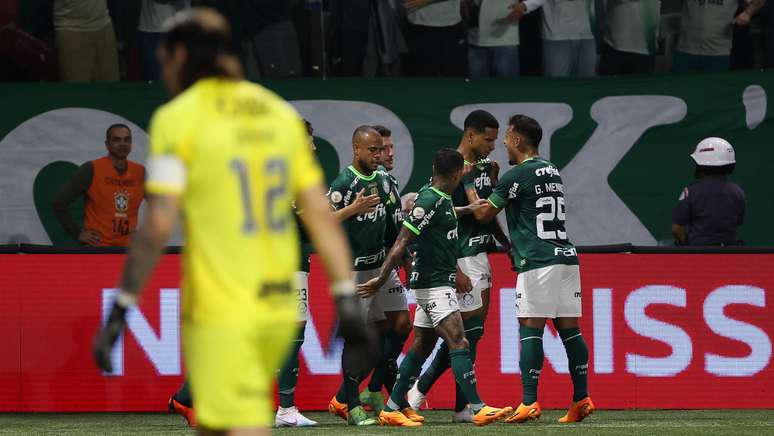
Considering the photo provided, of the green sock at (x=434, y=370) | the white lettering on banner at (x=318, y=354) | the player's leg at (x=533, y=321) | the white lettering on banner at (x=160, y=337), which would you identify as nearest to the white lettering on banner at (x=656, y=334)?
the player's leg at (x=533, y=321)

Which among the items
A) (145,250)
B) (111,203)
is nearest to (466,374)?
(111,203)

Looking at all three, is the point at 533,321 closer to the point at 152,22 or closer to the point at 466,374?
the point at 466,374

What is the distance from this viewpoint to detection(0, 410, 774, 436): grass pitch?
958 cm

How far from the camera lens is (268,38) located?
45.1 ft

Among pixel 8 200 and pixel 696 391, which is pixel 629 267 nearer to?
pixel 696 391

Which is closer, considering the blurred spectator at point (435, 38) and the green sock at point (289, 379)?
the green sock at point (289, 379)

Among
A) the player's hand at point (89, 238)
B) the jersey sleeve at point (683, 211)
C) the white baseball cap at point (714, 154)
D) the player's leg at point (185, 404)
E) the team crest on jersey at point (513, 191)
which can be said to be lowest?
the player's leg at point (185, 404)

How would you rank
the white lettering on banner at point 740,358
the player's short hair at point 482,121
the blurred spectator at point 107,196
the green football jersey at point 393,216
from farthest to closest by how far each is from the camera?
the blurred spectator at point 107,196
the white lettering on banner at point 740,358
the green football jersey at point 393,216
the player's short hair at point 482,121

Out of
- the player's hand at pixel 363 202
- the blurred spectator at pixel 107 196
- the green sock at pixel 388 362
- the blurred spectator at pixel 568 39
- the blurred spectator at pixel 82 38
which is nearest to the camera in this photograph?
the player's hand at pixel 363 202

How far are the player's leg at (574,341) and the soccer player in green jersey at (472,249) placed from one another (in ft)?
2.54

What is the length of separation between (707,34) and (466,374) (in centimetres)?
551

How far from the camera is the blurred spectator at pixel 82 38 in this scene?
44.3ft

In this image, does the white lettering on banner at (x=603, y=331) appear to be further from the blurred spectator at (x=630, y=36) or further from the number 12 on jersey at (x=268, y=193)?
the number 12 on jersey at (x=268, y=193)

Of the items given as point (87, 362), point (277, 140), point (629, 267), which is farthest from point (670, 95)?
point (277, 140)
